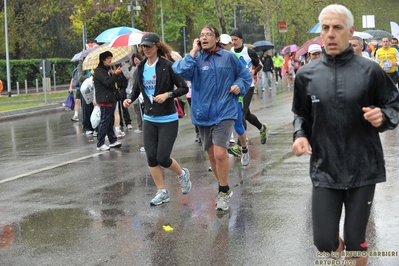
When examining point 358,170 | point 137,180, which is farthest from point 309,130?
point 137,180

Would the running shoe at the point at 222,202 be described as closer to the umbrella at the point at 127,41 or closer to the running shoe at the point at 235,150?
the running shoe at the point at 235,150

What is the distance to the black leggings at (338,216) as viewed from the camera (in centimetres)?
461

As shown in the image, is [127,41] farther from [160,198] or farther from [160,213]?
[160,213]

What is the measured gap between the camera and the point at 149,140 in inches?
329

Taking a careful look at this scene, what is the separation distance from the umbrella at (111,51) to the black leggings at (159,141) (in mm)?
5814

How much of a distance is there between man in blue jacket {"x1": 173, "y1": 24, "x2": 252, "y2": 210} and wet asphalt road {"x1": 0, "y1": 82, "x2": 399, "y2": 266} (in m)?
0.76

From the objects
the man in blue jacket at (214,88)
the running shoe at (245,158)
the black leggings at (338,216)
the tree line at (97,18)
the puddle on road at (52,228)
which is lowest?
the puddle on road at (52,228)

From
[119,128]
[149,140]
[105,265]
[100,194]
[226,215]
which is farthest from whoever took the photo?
[119,128]

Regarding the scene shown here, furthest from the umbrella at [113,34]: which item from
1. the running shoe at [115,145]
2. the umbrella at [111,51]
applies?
the running shoe at [115,145]

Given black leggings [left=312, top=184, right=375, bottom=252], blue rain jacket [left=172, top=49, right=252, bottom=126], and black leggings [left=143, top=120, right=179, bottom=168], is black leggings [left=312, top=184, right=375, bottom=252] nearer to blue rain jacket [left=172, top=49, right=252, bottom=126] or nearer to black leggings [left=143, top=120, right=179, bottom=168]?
blue rain jacket [left=172, top=49, right=252, bottom=126]

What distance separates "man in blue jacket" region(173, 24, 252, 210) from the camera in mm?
7824

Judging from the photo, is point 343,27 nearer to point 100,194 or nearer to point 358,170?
point 358,170

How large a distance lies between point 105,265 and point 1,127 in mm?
14905

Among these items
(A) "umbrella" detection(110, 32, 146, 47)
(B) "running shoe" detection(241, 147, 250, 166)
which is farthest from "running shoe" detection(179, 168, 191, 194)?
(A) "umbrella" detection(110, 32, 146, 47)
